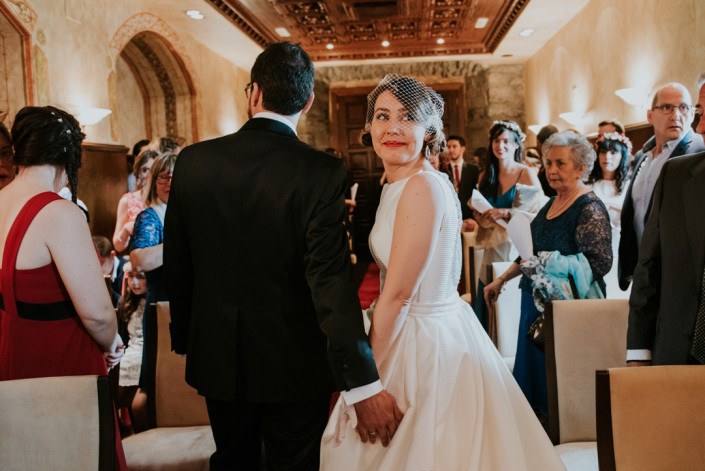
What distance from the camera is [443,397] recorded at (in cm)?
171

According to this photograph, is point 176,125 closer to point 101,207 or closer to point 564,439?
point 101,207

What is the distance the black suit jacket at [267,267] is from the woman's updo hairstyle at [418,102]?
42 cm

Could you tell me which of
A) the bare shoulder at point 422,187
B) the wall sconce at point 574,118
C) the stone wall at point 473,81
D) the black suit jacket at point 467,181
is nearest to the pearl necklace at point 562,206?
the bare shoulder at point 422,187

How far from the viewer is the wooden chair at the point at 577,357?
2.21m

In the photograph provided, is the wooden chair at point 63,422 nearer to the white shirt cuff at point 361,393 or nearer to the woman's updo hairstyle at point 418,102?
the white shirt cuff at point 361,393

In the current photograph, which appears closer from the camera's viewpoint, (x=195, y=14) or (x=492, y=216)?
(x=492, y=216)

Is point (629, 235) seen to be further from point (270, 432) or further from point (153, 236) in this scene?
point (153, 236)

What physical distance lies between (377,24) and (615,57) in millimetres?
3353

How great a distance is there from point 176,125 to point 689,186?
8.15 meters

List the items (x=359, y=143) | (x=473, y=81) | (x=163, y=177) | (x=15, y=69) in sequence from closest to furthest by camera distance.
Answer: (x=163, y=177) → (x=15, y=69) → (x=473, y=81) → (x=359, y=143)

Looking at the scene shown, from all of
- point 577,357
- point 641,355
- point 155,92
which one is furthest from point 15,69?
point 641,355

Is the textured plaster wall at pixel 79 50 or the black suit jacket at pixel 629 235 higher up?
the textured plaster wall at pixel 79 50

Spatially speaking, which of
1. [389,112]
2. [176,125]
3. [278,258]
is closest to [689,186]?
[389,112]

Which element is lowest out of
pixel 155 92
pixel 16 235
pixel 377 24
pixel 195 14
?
pixel 16 235
